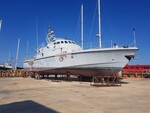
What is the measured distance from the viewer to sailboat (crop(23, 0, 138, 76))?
74.6 ft

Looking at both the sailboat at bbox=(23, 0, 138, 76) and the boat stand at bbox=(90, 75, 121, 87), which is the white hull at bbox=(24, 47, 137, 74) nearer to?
the sailboat at bbox=(23, 0, 138, 76)

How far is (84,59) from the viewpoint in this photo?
80.7ft

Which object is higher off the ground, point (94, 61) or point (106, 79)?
point (94, 61)

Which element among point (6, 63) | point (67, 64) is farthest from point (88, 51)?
point (6, 63)

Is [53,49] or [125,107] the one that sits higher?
[53,49]

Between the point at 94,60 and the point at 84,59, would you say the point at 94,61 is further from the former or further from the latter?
the point at 84,59

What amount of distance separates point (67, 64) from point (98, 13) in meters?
6.83

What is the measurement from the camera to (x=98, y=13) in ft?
82.2

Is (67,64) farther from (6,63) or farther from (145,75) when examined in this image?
(6,63)

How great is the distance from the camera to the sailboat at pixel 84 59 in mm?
22750

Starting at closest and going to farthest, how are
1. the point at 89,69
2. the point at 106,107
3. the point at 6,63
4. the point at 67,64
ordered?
the point at 106,107 < the point at 89,69 < the point at 67,64 < the point at 6,63

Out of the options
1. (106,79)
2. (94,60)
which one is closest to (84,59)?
(94,60)

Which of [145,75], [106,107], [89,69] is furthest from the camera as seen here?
[145,75]

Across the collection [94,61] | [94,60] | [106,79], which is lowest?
[106,79]
